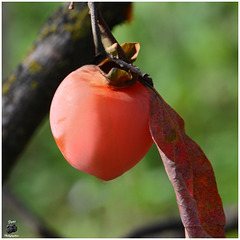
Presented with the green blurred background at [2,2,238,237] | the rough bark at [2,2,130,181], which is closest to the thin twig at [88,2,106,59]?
the rough bark at [2,2,130,181]

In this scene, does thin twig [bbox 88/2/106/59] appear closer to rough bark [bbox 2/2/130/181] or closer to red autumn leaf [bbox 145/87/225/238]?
red autumn leaf [bbox 145/87/225/238]

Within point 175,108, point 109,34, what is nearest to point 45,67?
point 109,34

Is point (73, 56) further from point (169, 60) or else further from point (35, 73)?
point (169, 60)

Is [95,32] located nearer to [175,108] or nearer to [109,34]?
[109,34]

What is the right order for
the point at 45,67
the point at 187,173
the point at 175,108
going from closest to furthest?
the point at 187,173 → the point at 45,67 → the point at 175,108

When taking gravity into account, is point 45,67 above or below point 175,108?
above

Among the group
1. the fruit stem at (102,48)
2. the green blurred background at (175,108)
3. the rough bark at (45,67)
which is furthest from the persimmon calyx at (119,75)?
the green blurred background at (175,108)

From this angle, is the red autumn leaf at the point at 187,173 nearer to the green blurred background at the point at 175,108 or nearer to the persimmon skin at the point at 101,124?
the persimmon skin at the point at 101,124
